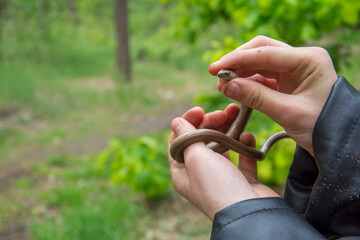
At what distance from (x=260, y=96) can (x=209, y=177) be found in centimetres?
30

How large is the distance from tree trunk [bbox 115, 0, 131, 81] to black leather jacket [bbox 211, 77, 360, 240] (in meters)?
8.85

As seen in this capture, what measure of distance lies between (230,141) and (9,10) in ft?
32.7

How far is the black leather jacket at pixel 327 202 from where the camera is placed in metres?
0.83

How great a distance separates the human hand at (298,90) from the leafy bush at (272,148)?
80cm

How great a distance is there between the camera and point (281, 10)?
70.6 inches

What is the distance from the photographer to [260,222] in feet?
2.72

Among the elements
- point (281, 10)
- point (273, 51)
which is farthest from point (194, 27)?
point (273, 51)

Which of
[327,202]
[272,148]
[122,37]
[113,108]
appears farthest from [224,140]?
[122,37]

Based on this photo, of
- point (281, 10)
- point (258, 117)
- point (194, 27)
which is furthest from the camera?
point (194, 27)

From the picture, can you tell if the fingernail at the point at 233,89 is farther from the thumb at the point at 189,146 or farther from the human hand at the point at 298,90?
the thumb at the point at 189,146

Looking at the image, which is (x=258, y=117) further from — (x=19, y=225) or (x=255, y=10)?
(x=19, y=225)

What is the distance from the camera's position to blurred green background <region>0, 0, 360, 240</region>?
83.8 inches

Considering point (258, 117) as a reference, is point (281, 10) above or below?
above

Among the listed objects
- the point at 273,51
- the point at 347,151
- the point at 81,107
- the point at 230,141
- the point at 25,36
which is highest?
the point at 273,51
